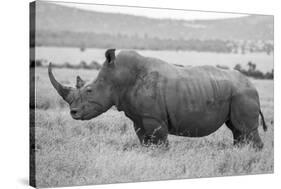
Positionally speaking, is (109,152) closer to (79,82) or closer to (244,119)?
(79,82)

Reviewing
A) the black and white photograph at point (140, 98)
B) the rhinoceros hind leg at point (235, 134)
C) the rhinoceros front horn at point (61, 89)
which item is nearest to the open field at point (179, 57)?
the black and white photograph at point (140, 98)

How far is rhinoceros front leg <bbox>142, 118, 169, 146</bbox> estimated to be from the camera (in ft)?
30.7

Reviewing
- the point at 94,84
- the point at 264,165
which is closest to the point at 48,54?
the point at 94,84

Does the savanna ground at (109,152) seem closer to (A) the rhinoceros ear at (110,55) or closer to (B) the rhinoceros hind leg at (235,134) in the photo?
(B) the rhinoceros hind leg at (235,134)

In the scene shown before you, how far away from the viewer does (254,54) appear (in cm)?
1073

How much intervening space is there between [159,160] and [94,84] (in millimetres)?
1443

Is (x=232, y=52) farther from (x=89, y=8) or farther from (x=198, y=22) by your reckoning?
(x=89, y=8)

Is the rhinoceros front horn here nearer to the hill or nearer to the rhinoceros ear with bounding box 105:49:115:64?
the hill

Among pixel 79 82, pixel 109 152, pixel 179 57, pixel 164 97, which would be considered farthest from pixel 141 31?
pixel 109 152

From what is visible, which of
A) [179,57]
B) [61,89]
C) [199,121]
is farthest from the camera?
[179,57]

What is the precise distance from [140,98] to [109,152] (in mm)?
877

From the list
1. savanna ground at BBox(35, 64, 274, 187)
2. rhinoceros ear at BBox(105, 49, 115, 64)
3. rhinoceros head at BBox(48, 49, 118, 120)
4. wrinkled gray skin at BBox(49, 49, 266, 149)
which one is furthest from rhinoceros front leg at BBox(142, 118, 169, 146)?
rhinoceros ear at BBox(105, 49, 115, 64)

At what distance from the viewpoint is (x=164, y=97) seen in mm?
9461

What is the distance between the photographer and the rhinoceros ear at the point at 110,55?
9305 mm
